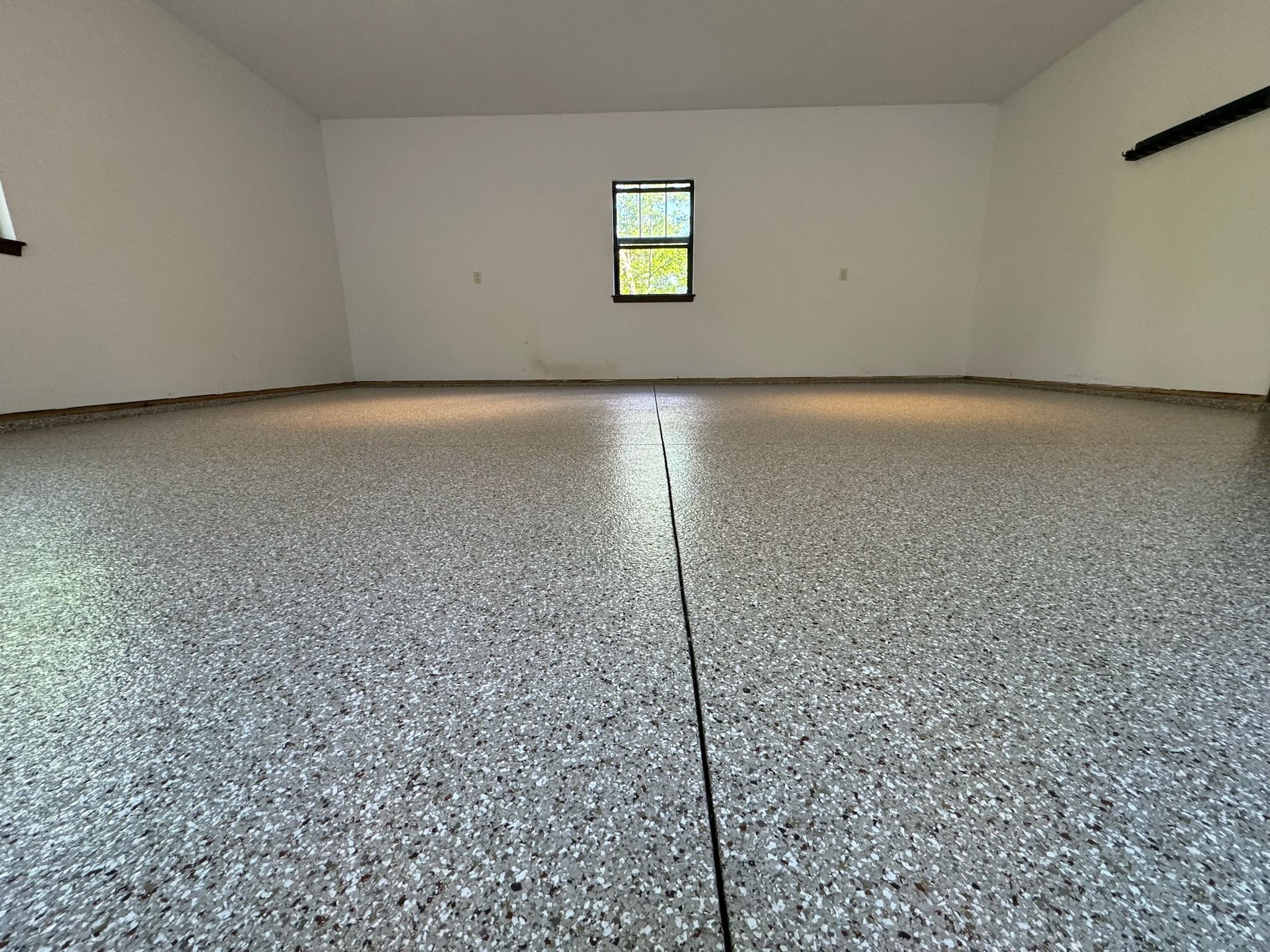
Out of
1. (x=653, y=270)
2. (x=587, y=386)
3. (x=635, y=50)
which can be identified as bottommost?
(x=587, y=386)

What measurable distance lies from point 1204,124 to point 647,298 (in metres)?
4.07

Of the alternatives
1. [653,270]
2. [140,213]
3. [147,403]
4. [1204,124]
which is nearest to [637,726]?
[147,403]

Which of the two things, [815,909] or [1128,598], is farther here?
[1128,598]

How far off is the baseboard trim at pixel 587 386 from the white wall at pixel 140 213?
0.27ft

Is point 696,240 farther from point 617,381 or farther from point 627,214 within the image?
point 617,381

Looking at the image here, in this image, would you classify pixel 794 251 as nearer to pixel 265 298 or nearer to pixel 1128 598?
pixel 265 298

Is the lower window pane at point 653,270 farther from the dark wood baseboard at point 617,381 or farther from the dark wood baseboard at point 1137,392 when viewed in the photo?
the dark wood baseboard at point 1137,392

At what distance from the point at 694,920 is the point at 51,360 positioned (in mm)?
4180

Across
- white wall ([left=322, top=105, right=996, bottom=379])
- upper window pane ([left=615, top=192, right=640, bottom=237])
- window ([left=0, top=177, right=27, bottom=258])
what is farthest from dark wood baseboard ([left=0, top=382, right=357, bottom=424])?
upper window pane ([left=615, top=192, right=640, bottom=237])

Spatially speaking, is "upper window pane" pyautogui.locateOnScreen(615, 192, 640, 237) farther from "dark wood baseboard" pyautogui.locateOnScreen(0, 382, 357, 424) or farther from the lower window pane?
"dark wood baseboard" pyautogui.locateOnScreen(0, 382, 357, 424)

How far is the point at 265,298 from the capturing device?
14.8ft

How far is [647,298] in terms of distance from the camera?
5.57 m

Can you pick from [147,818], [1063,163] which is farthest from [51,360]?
[1063,163]

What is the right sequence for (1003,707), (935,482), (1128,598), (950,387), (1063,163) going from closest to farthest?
(1003,707) < (1128,598) < (935,482) < (1063,163) < (950,387)
